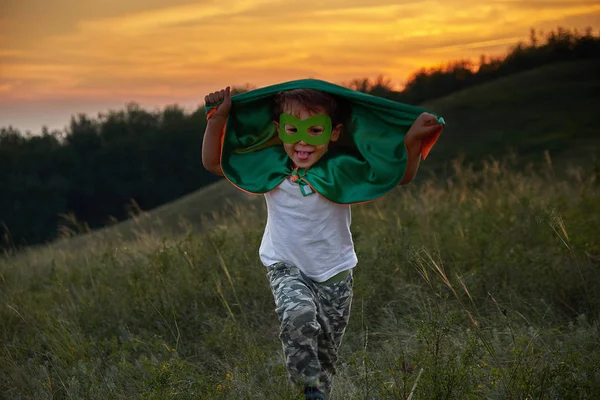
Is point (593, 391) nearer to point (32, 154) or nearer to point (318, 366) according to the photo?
point (318, 366)

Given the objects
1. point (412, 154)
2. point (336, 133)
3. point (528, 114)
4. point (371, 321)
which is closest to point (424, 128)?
point (412, 154)

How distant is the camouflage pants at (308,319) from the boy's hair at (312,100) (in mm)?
948

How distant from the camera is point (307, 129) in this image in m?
4.11

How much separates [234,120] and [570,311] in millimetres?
3287

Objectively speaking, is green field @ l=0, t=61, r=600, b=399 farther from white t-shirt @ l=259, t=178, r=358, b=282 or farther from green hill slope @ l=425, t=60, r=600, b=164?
green hill slope @ l=425, t=60, r=600, b=164

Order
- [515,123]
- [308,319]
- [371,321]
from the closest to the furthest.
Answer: [308,319]
[371,321]
[515,123]

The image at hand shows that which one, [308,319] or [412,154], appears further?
[412,154]

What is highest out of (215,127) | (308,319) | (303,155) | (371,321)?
(215,127)

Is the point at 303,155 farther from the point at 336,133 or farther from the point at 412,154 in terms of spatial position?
the point at 412,154

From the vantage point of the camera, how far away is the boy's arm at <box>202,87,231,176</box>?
14.0 feet

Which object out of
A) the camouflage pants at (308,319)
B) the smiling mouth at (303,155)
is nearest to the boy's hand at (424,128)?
the smiling mouth at (303,155)

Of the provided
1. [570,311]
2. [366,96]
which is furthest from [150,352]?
[570,311]

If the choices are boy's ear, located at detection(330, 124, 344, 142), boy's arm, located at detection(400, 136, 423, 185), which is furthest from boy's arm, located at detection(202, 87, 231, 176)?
boy's arm, located at detection(400, 136, 423, 185)

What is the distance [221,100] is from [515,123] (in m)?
28.5
